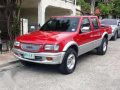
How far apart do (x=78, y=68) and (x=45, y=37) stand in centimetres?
163

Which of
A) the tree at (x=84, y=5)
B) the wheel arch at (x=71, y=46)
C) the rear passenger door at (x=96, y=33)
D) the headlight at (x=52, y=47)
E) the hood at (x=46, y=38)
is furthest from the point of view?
the tree at (x=84, y=5)

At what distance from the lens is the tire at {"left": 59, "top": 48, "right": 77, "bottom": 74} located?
6.27 metres

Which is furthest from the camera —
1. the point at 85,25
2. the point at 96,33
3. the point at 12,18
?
the point at 12,18

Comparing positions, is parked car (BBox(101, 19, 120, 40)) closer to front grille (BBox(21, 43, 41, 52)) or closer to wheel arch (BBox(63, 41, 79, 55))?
wheel arch (BBox(63, 41, 79, 55))

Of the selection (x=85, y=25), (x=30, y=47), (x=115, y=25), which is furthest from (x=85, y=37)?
(x=115, y=25)

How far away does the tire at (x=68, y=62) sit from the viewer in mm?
6270

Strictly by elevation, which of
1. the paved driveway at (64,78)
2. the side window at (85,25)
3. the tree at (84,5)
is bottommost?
the paved driveway at (64,78)

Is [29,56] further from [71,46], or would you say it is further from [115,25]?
[115,25]

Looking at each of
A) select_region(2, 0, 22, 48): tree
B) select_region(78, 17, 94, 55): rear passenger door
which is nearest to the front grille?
select_region(78, 17, 94, 55): rear passenger door

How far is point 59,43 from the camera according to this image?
606 centimetres

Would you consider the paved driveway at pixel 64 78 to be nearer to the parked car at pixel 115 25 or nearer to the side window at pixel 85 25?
the side window at pixel 85 25

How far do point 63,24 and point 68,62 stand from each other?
62.4 inches

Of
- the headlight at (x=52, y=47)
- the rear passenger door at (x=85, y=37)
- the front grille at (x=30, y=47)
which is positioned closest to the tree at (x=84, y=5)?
the rear passenger door at (x=85, y=37)

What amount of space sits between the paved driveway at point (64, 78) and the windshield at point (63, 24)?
51.9 inches
